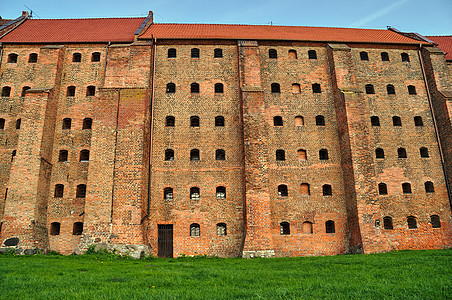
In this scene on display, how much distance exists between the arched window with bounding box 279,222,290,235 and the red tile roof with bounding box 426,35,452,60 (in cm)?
1704

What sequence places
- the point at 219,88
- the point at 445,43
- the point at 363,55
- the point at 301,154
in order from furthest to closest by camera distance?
the point at 445,43
the point at 363,55
the point at 219,88
the point at 301,154

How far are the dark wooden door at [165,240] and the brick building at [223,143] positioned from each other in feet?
0.18

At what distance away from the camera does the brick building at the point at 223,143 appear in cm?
1902

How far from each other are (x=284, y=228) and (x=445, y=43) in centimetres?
2015

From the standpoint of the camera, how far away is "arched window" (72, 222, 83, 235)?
19487mm

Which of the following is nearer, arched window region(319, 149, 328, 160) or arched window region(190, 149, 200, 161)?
arched window region(190, 149, 200, 161)

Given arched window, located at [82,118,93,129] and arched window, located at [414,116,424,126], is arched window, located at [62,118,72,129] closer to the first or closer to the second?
arched window, located at [82,118,93,129]

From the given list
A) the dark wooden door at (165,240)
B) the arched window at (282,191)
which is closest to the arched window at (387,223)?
the arched window at (282,191)

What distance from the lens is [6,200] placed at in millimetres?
18656

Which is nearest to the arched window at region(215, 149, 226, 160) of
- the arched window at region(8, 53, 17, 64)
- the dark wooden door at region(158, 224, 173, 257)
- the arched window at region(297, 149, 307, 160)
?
the arched window at region(297, 149, 307, 160)

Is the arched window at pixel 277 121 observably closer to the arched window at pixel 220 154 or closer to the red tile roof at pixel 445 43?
the arched window at pixel 220 154

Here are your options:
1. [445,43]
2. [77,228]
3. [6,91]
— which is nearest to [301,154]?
[77,228]

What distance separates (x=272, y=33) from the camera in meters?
25.6

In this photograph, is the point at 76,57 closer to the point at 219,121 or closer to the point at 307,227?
the point at 219,121
